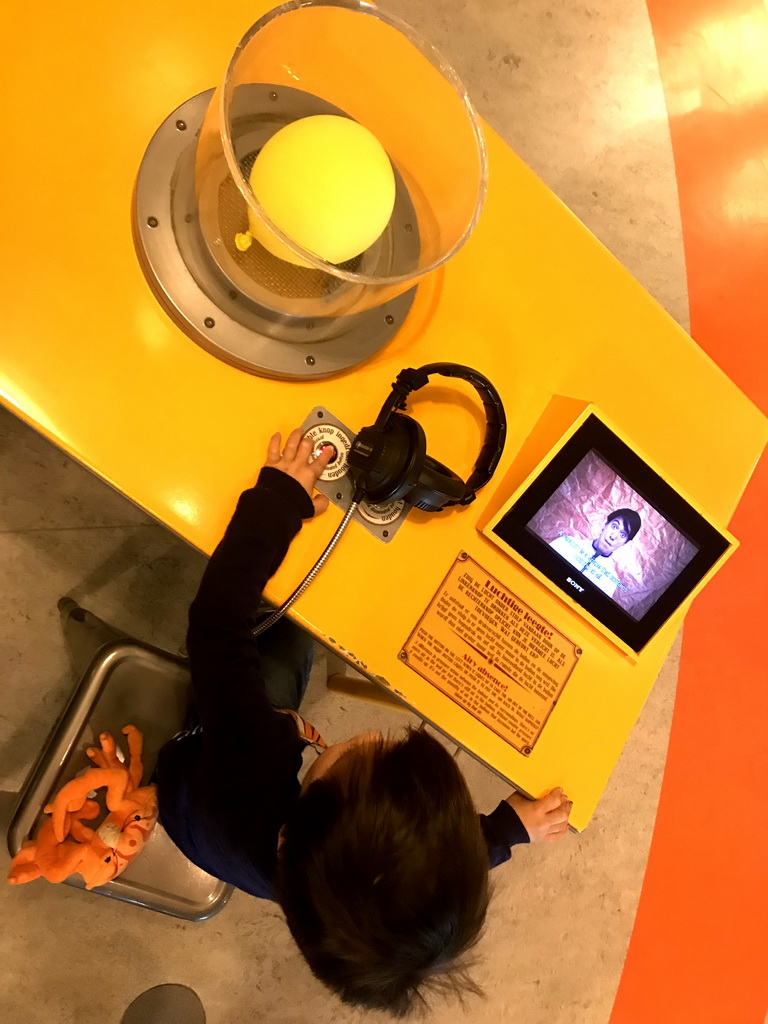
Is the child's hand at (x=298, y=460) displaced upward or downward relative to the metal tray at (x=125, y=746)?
upward

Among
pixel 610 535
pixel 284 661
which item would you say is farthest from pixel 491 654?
pixel 284 661

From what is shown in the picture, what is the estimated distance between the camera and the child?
595 mm

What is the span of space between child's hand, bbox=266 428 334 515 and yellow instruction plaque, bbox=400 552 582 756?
193 millimetres

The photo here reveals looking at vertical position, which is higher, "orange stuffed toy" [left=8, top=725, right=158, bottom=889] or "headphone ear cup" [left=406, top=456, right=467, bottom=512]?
"headphone ear cup" [left=406, top=456, right=467, bottom=512]

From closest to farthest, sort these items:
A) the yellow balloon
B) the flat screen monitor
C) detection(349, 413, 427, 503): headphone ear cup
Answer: the yellow balloon, detection(349, 413, 427, 503): headphone ear cup, the flat screen monitor

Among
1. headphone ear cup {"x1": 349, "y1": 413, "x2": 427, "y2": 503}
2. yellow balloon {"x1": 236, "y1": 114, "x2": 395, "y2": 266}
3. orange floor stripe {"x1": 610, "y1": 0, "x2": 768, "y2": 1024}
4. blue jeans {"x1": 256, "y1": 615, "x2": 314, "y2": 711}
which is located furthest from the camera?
orange floor stripe {"x1": 610, "y1": 0, "x2": 768, "y2": 1024}

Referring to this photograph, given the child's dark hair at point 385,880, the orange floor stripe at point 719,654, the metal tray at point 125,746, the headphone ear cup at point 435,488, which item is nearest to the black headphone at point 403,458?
the headphone ear cup at point 435,488

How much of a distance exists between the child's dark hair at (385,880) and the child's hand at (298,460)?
0.28 metres

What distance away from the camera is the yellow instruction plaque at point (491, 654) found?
0.76 m

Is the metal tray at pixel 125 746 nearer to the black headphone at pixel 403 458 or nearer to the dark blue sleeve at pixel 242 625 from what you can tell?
the dark blue sleeve at pixel 242 625

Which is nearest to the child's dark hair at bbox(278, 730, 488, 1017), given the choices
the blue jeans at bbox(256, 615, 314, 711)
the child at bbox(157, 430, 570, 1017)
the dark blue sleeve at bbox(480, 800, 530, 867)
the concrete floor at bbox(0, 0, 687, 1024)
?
the child at bbox(157, 430, 570, 1017)

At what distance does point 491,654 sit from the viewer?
2.57 ft

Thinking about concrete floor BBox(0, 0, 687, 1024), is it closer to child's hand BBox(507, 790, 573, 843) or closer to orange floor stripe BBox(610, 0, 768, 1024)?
orange floor stripe BBox(610, 0, 768, 1024)

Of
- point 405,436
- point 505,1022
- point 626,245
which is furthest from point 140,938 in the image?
point 626,245
